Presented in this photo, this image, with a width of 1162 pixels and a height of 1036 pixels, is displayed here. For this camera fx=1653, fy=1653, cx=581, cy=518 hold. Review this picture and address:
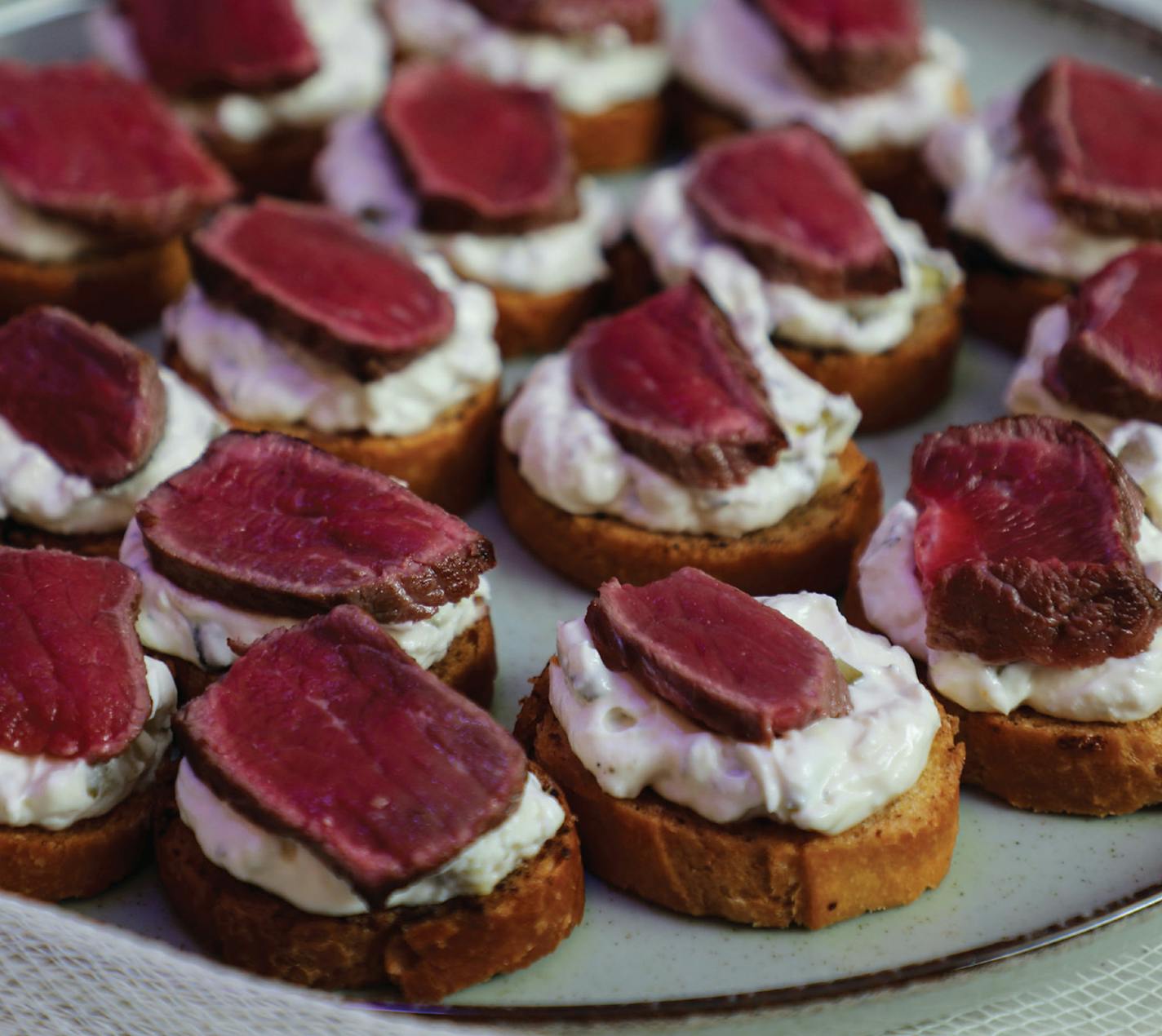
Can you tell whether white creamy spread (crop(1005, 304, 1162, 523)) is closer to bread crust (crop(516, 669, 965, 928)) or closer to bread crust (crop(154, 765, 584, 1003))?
bread crust (crop(516, 669, 965, 928))

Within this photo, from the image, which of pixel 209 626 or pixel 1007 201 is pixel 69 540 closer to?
pixel 209 626

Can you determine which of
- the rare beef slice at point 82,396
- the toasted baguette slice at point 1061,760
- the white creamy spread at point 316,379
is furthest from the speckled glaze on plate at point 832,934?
the rare beef slice at point 82,396

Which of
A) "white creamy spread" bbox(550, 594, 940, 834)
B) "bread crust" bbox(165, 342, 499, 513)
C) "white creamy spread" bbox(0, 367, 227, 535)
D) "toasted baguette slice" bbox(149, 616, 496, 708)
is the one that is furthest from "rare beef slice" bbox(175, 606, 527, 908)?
"bread crust" bbox(165, 342, 499, 513)

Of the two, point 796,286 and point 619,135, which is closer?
point 796,286

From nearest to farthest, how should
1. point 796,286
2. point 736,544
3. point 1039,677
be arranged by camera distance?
point 1039,677
point 736,544
point 796,286

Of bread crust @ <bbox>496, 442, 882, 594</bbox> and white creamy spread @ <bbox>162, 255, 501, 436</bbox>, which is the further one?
white creamy spread @ <bbox>162, 255, 501, 436</bbox>

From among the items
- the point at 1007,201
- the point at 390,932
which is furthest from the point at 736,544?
the point at 1007,201

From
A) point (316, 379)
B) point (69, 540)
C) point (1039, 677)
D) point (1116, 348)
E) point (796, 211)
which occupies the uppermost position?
point (1116, 348)
